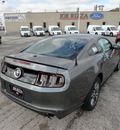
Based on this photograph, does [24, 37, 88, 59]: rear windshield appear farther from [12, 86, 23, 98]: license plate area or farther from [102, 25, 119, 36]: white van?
[102, 25, 119, 36]: white van

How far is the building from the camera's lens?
38406mm

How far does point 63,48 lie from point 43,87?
1.18 metres

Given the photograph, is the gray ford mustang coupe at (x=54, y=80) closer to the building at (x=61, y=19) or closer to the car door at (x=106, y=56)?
the car door at (x=106, y=56)

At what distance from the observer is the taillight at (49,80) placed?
6.39 feet

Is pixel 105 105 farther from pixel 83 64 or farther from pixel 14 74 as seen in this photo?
A: pixel 14 74

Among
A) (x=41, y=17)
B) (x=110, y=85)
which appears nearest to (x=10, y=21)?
(x=41, y=17)

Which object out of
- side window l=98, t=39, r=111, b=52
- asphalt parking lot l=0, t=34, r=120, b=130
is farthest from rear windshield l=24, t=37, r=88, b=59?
asphalt parking lot l=0, t=34, r=120, b=130

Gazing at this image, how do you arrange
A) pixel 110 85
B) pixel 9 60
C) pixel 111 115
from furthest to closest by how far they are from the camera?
pixel 110 85 < pixel 111 115 < pixel 9 60

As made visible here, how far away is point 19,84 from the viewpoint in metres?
2.16

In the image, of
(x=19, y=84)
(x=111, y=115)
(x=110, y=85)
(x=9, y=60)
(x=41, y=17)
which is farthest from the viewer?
(x=41, y=17)

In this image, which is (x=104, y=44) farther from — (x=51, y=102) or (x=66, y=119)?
(x=51, y=102)

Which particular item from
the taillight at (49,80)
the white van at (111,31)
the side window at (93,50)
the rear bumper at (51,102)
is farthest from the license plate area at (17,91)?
the white van at (111,31)

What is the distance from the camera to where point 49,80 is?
6.51ft

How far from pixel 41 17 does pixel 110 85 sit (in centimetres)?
4215
